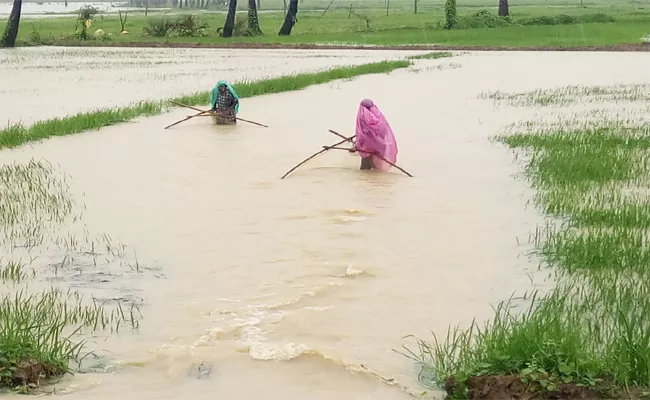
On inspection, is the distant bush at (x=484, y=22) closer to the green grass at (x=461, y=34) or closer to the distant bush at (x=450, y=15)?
the green grass at (x=461, y=34)

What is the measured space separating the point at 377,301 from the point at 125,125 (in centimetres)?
840

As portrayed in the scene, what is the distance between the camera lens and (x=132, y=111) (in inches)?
541

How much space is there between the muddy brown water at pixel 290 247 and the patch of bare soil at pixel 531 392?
43 cm

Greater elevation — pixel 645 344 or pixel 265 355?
pixel 645 344

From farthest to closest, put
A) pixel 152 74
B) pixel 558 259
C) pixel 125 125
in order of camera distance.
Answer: pixel 152 74, pixel 125 125, pixel 558 259

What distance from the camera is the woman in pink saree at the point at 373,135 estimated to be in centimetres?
880

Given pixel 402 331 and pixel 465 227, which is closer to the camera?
pixel 402 331

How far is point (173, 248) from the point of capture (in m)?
6.22

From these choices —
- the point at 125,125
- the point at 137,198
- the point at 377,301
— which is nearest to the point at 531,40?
the point at 125,125

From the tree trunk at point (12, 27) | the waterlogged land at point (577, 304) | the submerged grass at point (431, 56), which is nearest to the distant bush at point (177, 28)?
the tree trunk at point (12, 27)

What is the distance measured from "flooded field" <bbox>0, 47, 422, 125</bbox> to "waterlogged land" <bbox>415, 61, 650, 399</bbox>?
27.7 feet

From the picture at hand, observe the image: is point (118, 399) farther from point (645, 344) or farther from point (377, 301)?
point (645, 344)

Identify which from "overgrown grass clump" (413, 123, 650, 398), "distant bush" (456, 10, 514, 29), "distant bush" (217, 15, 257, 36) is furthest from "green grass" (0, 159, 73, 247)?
"distant bush" (456, 10, 514, 29)

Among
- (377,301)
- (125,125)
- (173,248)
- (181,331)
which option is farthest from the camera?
(125,125)
